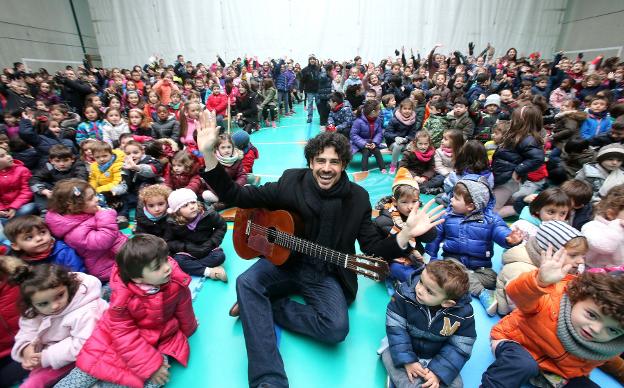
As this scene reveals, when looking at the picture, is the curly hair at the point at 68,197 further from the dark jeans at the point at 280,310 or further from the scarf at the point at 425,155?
the scarf at the point at 425,155

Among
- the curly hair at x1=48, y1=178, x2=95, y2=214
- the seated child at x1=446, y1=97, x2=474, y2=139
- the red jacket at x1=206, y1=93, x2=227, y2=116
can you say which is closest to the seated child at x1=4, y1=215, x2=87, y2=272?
the curly hair at x1=48, y1=178, x2=95, y2=214

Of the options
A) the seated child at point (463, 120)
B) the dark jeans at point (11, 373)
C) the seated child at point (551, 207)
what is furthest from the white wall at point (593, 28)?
the dark jeans at point (11, 373)

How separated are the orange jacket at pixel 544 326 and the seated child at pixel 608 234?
969 millimetres

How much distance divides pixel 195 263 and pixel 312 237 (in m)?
1.41

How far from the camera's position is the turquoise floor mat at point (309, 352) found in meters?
1.96

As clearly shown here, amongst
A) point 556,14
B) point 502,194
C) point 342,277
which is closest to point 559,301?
point 342,277

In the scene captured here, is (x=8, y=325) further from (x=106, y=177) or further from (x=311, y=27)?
(x=311, y=27)

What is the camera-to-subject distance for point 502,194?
4039mm

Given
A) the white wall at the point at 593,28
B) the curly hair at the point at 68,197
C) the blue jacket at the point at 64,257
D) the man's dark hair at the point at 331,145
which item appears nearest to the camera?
the man's dark hair at the point at 331,145

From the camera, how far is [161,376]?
Result: 1.89 meters

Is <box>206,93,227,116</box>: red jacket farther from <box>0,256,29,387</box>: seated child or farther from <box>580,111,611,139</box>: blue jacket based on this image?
<box>580,111,611,139</box>: blue jacket

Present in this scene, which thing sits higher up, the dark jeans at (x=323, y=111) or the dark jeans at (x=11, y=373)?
the dark jeans at (x=323, y=111)

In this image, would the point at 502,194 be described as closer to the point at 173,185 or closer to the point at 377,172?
the point at 377,172

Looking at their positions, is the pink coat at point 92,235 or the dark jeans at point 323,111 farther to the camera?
the dark jeans at point 323,111
